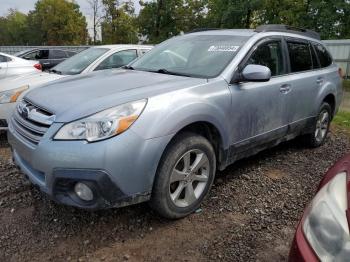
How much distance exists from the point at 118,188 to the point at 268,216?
146 cm

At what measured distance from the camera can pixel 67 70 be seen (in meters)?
6.55

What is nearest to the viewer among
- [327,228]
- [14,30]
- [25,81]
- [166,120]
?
[327,228]

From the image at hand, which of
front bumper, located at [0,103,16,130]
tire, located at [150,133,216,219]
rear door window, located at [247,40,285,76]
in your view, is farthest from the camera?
front bumper, located at [0,103,16,130]

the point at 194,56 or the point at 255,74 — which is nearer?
the point at 255,74

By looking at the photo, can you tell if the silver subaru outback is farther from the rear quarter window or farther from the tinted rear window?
the rear quarter window

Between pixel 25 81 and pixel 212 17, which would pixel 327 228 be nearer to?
pixel 25 81

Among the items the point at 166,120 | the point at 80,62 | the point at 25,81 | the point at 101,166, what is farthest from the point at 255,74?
the point at 80,62

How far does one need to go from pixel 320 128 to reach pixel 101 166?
3.82 meters

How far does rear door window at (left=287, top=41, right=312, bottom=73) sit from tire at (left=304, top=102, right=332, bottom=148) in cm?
70

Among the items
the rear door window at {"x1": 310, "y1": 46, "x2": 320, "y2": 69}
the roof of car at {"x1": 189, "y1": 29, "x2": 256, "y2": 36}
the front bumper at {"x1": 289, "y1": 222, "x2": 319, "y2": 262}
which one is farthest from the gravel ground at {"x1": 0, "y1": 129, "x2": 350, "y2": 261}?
the rear door window at {"x1": 310, "y1": 46, "x2": 320, "y2": 69}

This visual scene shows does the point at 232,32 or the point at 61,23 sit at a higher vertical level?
the point at 61,23

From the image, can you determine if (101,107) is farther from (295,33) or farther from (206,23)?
(206,23)

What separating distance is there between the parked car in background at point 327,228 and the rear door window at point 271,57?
7.39 ft

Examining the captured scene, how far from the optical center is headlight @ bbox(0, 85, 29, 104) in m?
5.36
